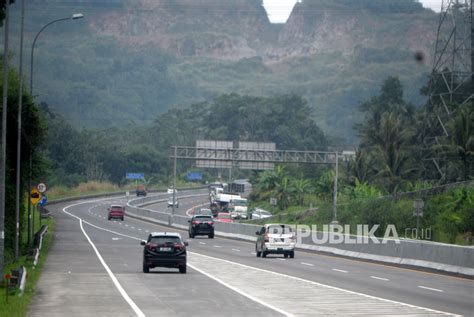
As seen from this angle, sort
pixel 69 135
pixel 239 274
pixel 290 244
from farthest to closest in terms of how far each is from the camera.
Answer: pixel 69 135, pixel 290 244, pixel 239 274

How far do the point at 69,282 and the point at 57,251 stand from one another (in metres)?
19.2

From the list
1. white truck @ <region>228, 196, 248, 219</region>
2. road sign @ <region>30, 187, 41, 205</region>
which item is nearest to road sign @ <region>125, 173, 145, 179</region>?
white truck @ <region>228, 196, 248, 219</region>

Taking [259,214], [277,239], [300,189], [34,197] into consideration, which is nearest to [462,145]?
[300,189]

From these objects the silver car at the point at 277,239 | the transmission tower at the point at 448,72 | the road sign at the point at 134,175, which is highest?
the transmission tower at the point at 448,72

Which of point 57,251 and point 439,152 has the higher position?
point 439,152

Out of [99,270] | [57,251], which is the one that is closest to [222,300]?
[99,270]

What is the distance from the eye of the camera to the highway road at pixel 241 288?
21.8 meters

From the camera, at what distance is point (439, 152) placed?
8338cm

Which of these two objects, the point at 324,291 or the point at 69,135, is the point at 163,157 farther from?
the point at 324,291

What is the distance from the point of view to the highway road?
21750 millimetres

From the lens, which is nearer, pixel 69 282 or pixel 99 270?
pixel 69 282

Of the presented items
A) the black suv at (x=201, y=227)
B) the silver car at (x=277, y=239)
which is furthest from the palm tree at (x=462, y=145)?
the silver car at (x=277, y=239)

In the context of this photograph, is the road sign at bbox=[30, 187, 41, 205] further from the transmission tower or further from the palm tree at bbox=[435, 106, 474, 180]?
the palm tree at bbox=[435, 106, 474, 180]

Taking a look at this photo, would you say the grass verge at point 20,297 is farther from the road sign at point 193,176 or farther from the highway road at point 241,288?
the road sign at point 193,176
